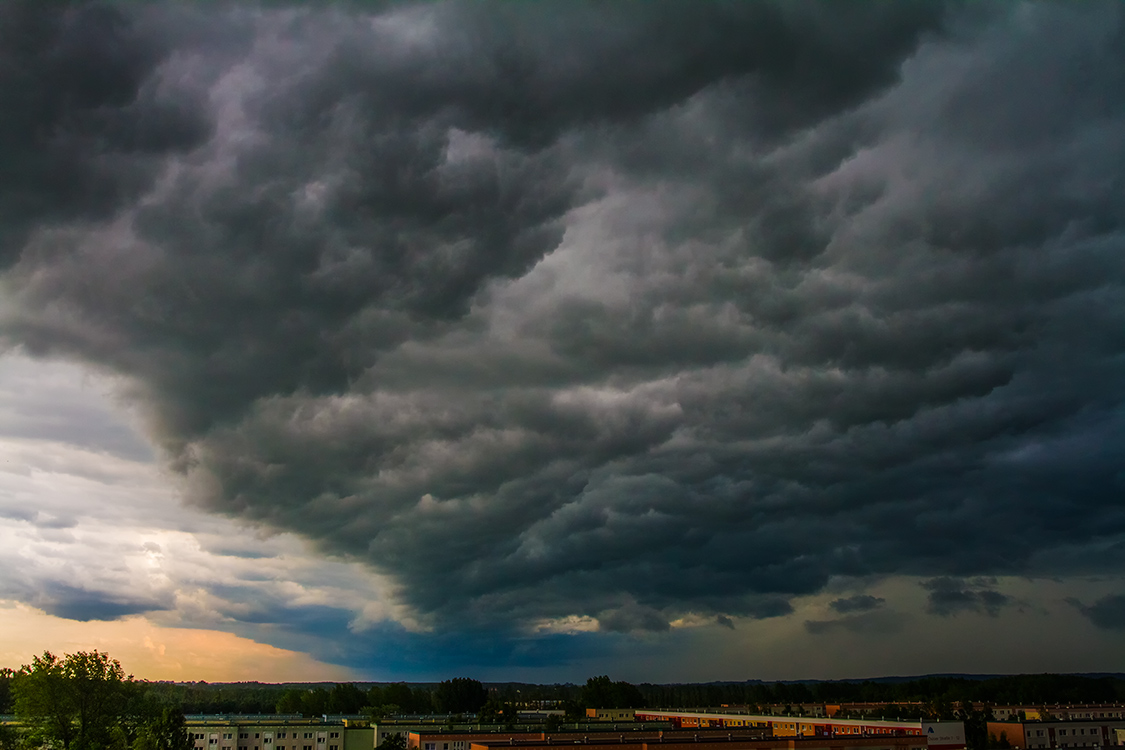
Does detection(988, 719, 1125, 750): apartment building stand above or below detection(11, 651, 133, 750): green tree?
below

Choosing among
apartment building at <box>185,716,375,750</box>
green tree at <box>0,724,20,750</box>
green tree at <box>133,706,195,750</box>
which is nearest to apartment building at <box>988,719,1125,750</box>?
apartment building at <box>185,716,375,750</box>

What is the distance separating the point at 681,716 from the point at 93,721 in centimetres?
11714

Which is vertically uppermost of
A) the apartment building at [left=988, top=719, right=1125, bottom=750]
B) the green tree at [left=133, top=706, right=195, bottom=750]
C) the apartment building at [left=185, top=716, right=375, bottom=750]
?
the green tree at [left=133, top=706, right=195, bottom=750]

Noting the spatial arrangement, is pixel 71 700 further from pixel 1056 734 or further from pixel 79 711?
pixel 1056 734

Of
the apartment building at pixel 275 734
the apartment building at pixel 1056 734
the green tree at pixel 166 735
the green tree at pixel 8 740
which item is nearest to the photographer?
the green tree at pixel 8 740

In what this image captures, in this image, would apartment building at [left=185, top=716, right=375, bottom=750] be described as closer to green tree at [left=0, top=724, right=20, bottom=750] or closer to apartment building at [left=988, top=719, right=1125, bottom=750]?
green tree at [left=0, top=724, right=20, bottom=750]

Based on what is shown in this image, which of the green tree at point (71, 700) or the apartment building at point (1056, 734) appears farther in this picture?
the apartment building at point (1056, 734)

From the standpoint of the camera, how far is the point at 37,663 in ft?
395

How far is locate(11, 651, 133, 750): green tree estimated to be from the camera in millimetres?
119062

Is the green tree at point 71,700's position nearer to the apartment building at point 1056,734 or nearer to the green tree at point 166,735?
the green tree at point 166,735

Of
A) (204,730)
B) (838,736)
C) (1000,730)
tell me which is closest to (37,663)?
(204,730)

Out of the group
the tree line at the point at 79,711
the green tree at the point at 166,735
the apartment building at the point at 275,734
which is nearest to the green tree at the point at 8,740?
the tree line at the point at 79,711

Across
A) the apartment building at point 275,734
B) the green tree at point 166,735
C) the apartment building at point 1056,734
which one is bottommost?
the apartment building at point 1056,734

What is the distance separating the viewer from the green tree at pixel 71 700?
391 feet
